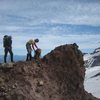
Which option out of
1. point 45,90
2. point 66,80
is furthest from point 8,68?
point 66,80

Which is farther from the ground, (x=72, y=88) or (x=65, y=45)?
(x=65, y=45)

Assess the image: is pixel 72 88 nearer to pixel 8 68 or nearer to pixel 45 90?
pixel 45 90

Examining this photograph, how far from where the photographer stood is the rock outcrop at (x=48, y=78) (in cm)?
3009

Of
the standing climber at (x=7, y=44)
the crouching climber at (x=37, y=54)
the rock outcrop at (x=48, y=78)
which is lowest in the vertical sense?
the rock outcrop at (x=48, y=78)

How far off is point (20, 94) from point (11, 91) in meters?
0.71

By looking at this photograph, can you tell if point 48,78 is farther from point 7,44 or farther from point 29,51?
point 7,44

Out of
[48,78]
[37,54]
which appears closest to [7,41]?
[37,54]

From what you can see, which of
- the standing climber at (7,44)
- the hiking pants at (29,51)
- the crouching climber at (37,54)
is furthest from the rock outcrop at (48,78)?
the standing climber at (7,44)

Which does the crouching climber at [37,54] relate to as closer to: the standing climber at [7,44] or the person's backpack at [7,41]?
the standing climber at [7,44]

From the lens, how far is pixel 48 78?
32.7 m

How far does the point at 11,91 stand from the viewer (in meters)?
29.7

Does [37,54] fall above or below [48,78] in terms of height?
above

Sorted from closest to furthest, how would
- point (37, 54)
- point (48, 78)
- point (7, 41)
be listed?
point (48, 78), point (7, 41), point (37, 54)

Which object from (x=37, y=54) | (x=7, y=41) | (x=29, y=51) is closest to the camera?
(x=7, y=41)
